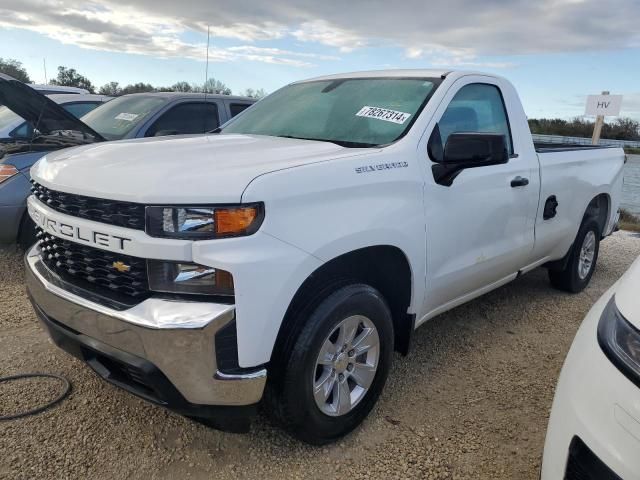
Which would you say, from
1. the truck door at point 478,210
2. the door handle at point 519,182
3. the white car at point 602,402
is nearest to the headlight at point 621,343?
the white car at point 602,402

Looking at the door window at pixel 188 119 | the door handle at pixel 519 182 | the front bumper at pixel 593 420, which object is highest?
the door window at pixel 188 119

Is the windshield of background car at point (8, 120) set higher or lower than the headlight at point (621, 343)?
higher

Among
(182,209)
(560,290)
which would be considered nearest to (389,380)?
(182,209)

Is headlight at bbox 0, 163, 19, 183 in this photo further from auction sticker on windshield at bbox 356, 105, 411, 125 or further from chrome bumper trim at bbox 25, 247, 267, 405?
auction sticker on windshield at bbox 356, 105, 411, 125

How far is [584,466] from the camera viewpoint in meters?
1.65

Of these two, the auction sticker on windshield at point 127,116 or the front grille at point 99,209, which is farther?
the auction sticker on windshield at point 127,116

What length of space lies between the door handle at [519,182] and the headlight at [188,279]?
2.35 meters

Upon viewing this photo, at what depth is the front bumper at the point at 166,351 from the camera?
2062mm

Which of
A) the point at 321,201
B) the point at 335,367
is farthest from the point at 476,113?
the point at 335,367

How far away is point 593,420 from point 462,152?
1684mm

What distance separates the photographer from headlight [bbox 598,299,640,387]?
163 centimetres

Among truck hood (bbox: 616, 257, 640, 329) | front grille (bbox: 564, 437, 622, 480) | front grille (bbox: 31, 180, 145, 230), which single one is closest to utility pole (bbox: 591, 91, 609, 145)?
→ truck hood (bbox: 616, 257, 640, 329)

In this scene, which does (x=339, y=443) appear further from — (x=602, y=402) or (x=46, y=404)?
(x=46, y=404)

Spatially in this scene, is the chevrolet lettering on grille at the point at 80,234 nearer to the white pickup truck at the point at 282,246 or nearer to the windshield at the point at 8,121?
the white pickup truck at the point at 282,246
